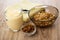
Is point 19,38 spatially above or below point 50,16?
below

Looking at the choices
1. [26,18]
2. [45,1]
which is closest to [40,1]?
[45,1]

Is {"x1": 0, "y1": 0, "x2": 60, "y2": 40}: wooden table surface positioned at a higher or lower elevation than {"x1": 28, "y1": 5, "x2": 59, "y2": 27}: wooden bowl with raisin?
lower

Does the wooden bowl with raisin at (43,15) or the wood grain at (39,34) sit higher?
the wooden bowl with raisin at (43,15)

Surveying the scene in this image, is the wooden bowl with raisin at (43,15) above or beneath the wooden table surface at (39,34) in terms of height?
above

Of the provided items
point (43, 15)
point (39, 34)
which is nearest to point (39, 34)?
point (39, 34)

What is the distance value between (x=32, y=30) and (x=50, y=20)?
0.40 ft

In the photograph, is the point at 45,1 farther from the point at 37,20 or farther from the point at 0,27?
the point at 0,27

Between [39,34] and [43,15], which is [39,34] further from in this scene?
[43,15]

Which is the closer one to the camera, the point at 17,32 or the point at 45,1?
the point at 17,32

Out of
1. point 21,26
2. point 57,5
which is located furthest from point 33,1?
point 21,26

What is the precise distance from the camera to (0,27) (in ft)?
3.35

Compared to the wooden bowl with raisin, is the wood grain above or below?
below

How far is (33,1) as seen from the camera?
1210mm

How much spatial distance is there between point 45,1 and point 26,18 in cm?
27
